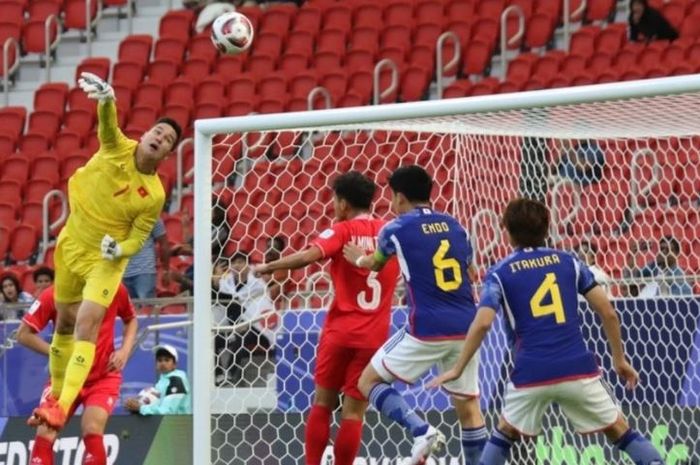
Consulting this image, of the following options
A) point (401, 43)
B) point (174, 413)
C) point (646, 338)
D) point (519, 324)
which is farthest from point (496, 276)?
point (401, 43)

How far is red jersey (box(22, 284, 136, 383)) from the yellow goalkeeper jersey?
0.99ft

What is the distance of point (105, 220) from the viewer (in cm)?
976

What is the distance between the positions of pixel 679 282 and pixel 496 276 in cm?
277

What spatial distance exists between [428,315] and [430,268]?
24 centimetres

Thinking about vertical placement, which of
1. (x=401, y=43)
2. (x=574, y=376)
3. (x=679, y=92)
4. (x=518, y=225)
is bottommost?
(x=574, y=376)

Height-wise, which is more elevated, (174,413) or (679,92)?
(679,92)

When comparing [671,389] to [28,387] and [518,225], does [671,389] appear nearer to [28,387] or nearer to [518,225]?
[518,225]

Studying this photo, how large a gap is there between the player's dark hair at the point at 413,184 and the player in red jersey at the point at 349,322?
0.40 meters

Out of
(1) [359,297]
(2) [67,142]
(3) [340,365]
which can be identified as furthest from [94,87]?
(2) [67,142]

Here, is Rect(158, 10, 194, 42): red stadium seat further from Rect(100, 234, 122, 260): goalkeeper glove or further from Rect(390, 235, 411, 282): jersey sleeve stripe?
Rect(390, 235, 411, 282): jersey sleeve stripe

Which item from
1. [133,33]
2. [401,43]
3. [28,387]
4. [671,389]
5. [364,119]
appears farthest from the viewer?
[133,33]

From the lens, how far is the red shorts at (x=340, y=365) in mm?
9547

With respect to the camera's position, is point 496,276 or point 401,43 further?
point 401,43

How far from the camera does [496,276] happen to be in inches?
317
